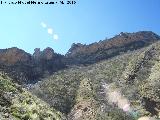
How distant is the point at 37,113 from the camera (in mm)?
Answer: 18000

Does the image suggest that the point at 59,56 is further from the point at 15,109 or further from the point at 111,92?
the point at 15,109

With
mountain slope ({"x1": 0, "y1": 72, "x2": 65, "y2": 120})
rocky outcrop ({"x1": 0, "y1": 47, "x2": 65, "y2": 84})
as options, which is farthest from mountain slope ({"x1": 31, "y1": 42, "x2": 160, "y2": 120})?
mountain slope ({"x1": 0, "y1": 72, "x2": 65, "y2": 120})

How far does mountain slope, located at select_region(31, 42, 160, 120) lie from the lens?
38.5m

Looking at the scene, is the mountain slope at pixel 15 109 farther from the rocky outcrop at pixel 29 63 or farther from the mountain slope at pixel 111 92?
the rocky outcrop at pixel 29 63

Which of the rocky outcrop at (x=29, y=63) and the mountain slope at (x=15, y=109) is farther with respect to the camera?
the rocky outcrop at (x=29, y=63)

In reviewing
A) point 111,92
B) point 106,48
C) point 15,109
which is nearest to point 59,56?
point 106,48

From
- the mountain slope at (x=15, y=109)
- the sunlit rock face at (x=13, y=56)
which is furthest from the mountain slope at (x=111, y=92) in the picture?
the sunlit rock face at (x=13, y=56)

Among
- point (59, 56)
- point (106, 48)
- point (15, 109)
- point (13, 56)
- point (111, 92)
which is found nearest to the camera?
point (15, 109)

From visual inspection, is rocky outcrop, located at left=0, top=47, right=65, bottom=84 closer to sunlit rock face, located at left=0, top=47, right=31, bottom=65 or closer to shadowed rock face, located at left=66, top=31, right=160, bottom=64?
sunlit rock face, located at left=0, top=47, right=31, bottom=65

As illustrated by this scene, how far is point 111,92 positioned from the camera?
152 feet

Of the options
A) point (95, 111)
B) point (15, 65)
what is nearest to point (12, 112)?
point (95, 111)

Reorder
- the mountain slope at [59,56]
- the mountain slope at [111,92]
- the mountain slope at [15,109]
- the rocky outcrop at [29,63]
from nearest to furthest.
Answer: the mountain slope at [15,109]
the mountain slope at [111,92]
the rocky outcrop at [29,63]
the mountain slope at [59,56]

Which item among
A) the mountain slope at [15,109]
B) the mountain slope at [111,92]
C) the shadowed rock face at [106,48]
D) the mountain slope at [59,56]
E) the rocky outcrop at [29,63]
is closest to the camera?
the mountain slope at [15,109]

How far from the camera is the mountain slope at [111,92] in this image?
38531 mm
